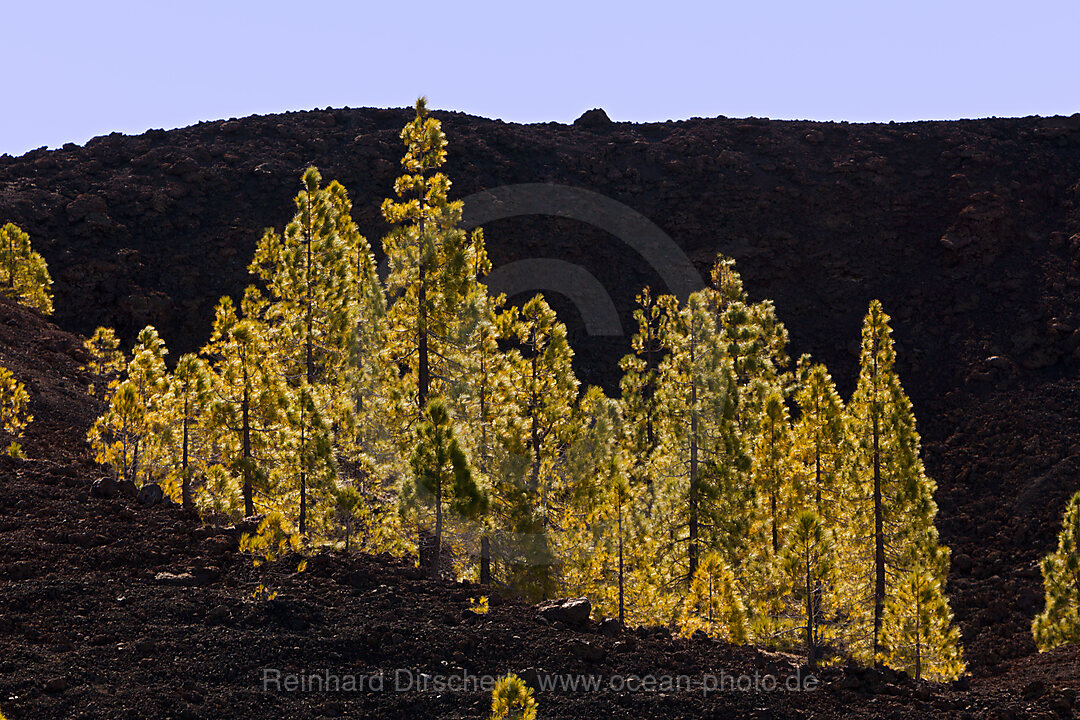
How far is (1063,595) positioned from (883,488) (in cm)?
699

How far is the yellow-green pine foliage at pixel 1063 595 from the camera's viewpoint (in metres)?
24.9

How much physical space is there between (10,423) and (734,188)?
2042 inches

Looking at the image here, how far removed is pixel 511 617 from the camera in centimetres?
1391

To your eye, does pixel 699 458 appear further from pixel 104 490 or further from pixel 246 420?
pixel 104 490

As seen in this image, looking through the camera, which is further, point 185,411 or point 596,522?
point 185,411

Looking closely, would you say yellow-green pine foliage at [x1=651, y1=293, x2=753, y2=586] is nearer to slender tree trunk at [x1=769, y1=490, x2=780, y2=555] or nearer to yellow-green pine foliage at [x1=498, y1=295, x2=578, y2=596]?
slender tree trunk at [x1=769, y1=490, x2=780, y2=555]

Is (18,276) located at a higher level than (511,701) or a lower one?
higher

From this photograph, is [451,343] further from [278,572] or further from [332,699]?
[332,699]

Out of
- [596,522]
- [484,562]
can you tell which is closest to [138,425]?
[484,562]

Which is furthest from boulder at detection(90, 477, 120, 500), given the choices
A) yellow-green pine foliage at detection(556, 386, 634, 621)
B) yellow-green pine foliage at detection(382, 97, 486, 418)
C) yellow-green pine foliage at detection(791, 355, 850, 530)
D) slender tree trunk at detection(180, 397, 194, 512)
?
yellow-green pine foliage at detection(791, 355, 850, 530)

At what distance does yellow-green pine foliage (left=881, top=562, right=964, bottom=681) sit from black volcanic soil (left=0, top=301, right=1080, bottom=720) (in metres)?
3.15

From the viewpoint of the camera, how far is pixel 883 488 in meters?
23.8

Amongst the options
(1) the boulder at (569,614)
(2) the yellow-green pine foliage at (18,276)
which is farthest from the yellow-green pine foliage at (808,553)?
(2) the yellow-green pine foliage at (18,276)

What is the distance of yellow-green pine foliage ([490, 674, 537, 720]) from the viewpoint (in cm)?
903
